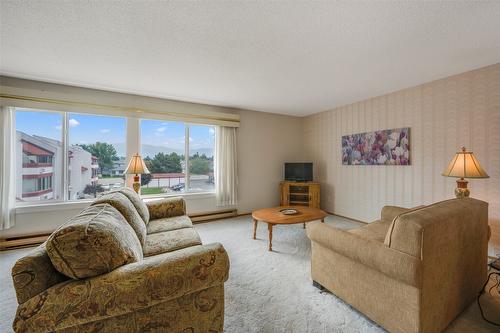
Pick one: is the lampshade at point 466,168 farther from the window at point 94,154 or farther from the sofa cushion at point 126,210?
the window at point 94,154

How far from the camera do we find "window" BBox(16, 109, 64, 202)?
2928 millimetres

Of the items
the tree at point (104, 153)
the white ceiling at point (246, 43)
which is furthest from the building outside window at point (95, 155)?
the white ceiling at point (246, 43)

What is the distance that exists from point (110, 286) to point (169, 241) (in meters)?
0.92

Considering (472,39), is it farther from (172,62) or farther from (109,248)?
(109,248)

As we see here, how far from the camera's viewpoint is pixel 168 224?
232 cm

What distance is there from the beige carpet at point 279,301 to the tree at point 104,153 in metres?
1.46

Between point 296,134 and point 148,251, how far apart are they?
426 cm

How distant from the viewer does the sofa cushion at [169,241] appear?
1722mm

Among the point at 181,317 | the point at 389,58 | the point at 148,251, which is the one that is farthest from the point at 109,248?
the point at 389,58

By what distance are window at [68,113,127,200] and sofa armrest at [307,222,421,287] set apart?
10.9 feet

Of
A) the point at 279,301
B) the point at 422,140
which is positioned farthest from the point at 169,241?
the point at 422,140

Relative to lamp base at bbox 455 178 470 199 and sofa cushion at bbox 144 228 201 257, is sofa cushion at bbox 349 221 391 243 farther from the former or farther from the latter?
sofa cushion at bbox 144 228 201 257

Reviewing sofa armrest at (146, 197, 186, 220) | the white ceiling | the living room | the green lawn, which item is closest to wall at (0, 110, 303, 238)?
the living room

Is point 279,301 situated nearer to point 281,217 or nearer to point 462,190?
point 281,217
